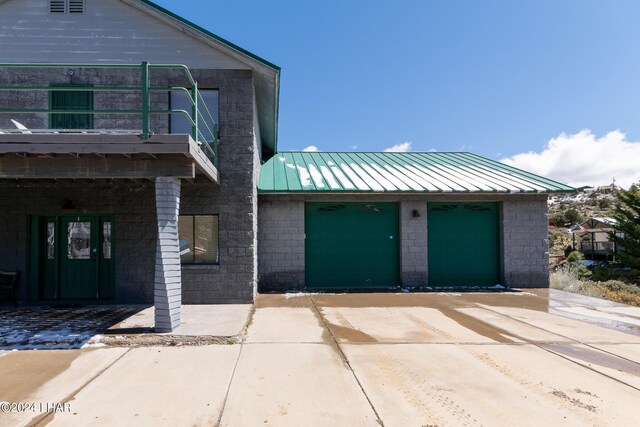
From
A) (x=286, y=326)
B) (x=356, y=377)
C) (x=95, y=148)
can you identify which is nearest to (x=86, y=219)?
(x=95, y=148)

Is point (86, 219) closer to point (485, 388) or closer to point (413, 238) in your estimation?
point (413, 238)

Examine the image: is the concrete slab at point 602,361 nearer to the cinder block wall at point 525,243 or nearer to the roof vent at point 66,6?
the cinder block wall at point 525,243

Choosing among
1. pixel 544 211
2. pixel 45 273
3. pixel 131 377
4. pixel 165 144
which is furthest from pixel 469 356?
pixel 45 273

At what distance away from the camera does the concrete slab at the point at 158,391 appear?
4129mm

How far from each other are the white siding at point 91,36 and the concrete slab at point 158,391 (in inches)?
300

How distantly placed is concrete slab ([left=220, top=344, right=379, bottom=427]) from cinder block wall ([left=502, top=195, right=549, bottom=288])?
31.2 ft

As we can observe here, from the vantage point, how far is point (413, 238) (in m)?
13.4

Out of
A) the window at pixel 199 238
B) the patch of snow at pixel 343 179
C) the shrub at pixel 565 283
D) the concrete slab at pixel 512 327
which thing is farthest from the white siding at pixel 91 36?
the shrub at pixel 565 283

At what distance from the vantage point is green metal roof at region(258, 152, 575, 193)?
42.6ft

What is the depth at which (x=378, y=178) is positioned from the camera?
14.0 meters

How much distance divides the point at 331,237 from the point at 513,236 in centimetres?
618

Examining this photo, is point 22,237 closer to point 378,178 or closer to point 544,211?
point 378,178

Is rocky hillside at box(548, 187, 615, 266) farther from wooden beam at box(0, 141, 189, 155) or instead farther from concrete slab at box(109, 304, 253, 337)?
wooden beam at box(0, 141, 189, 155)

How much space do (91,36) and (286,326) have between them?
8.83 m
